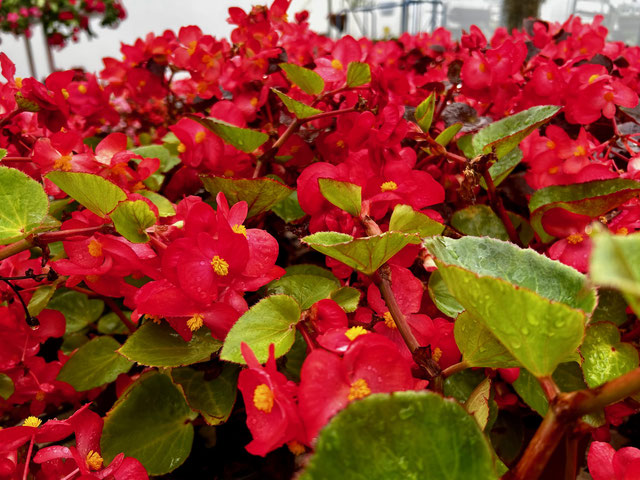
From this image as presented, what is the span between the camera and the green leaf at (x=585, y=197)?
1.25 ft

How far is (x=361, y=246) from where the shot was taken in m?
0.30

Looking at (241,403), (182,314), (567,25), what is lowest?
(241,403)

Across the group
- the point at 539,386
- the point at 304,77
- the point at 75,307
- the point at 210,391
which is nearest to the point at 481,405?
the point at 539,386

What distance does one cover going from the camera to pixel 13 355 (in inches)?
17.8

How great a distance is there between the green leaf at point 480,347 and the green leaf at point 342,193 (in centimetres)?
12

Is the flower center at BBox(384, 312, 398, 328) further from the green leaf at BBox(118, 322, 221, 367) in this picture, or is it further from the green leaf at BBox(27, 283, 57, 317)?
the green leaf at BBox(27, 283, 57, 317)

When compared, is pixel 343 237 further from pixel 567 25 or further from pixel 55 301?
pixel 567 25

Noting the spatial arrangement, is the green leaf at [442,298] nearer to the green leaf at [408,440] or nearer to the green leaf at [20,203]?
the green leaf at [408,440]

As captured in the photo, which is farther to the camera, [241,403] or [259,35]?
[259,35]

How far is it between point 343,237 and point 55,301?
1.48 ft

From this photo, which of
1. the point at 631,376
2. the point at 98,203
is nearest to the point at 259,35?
the point at 98,203

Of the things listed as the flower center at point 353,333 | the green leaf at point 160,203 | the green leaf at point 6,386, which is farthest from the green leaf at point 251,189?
the green leaf at point 6,386

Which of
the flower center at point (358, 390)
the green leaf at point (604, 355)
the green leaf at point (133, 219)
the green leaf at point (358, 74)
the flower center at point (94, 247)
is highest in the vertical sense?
the green leaf at point (358, 74)

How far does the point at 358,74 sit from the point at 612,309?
1.08 ft
